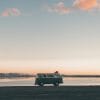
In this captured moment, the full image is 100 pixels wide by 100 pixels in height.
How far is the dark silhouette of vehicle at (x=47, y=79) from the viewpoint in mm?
70938

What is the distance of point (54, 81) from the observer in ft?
233

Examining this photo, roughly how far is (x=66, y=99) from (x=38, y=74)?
123 feet

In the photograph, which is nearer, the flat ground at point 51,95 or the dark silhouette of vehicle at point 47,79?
the flat ground at point 51,95

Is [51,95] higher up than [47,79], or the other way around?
[47,79]

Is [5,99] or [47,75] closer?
[5,99]

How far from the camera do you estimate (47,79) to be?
71.2 metres

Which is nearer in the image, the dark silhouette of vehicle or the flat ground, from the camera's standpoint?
the flat ground

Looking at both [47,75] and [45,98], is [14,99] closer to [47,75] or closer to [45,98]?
[45,98]

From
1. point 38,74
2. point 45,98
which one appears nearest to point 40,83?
point 38,74

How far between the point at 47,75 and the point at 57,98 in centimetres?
→ 3649

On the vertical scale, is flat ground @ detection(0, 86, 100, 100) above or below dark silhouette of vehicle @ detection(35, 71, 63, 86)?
below

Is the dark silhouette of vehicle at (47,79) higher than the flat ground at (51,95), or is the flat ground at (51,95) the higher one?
the dark silhouette of vehicle at (47,79)

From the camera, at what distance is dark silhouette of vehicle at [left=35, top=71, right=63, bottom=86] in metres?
70.9

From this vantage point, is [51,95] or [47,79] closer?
[51,95]
